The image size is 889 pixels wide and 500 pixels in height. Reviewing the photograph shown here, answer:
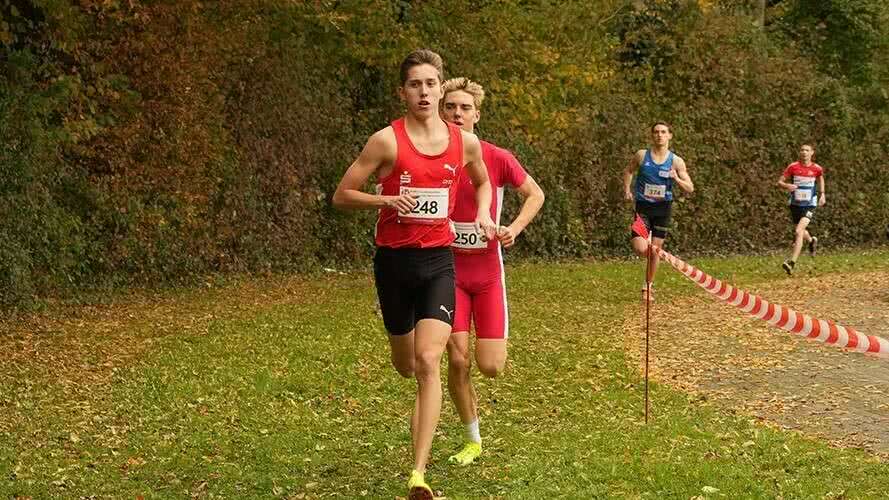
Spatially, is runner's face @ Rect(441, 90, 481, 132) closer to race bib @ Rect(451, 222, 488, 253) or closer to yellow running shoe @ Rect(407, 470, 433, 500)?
race bib @ Rect(451, 222, 488, 253)

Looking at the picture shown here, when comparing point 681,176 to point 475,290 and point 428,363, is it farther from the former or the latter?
point 428,363

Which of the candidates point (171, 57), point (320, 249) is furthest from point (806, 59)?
point (171, 57)

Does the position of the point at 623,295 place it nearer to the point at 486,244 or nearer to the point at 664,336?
the point at 664,336

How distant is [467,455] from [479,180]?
1.74 metres

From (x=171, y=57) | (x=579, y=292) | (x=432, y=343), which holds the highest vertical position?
(x=171, y=57)

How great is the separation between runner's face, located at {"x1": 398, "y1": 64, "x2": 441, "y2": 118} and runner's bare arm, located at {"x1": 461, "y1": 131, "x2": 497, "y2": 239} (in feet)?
1.20

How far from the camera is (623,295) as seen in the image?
19953 millimetres

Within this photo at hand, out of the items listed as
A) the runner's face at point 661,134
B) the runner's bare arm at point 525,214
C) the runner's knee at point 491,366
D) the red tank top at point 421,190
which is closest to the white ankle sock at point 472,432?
the runner's knee at point 491,366

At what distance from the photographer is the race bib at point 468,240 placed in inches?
347

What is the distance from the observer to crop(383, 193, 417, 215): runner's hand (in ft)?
24.4

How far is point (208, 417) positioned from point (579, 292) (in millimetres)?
10301

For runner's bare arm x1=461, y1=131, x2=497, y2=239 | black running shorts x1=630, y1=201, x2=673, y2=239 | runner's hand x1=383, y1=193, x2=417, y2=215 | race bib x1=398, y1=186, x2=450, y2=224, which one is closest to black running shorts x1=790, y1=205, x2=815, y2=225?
black running shorts x1=630, y1=201, x2=673, y2=239

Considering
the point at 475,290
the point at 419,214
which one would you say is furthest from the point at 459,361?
the point at 419,214

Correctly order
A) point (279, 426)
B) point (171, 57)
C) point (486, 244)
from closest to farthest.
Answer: point (486, 244)
point (279, 426)
point (171, 57)
